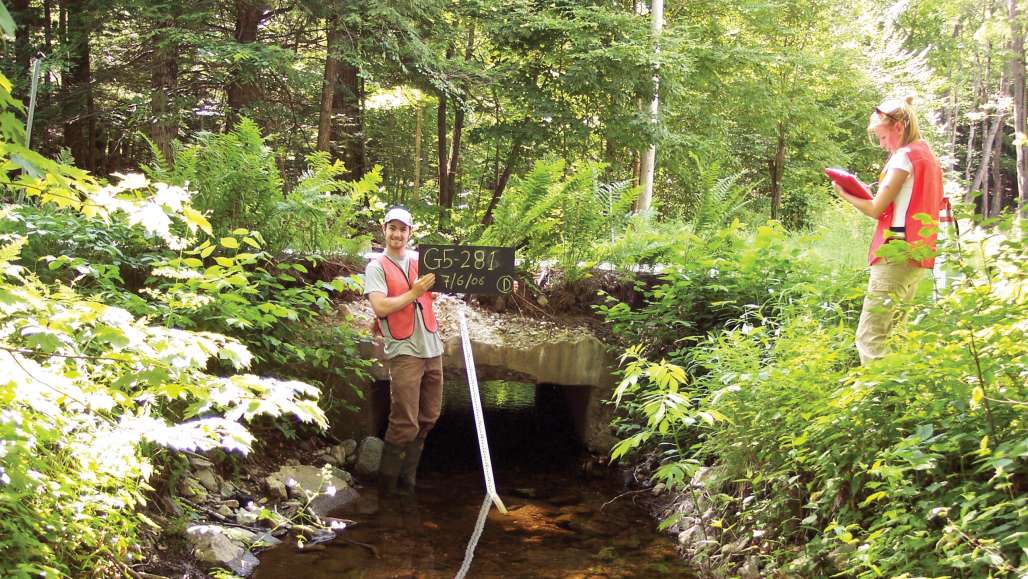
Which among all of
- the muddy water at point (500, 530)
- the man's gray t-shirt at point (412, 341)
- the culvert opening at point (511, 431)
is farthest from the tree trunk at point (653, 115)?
the man's gray t-shirt at point (412, 341)

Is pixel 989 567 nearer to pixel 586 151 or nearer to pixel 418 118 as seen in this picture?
pixel 586 151

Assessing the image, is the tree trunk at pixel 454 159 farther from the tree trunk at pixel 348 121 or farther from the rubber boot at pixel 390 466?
the rubber boot at pixel 390 466

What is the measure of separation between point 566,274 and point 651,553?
328 centimetres

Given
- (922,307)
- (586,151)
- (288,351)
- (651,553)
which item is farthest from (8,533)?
(586,151)

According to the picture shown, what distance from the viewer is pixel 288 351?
243 inches

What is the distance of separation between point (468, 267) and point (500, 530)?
1.86m

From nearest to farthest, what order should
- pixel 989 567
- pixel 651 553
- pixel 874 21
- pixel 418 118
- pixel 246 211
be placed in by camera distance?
pixel 989 567 < pixel 651 553 < pixel 246 211 < pixel 418 118 < pixel 874 21

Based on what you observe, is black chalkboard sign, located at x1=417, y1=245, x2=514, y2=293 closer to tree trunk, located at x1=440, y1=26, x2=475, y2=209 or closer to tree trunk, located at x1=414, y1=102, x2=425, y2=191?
tree trunk, located at x1=440, y1=26, x2=475, y2=209

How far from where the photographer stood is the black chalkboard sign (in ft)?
18.1

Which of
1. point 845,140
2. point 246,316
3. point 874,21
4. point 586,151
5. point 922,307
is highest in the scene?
point 874,21

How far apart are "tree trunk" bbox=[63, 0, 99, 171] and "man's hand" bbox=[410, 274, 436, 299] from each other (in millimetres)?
7983

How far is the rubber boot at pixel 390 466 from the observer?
6129 millimetres

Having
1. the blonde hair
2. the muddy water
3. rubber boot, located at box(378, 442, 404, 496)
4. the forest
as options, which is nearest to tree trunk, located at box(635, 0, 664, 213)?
the forest

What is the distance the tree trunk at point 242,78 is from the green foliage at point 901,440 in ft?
27.5
